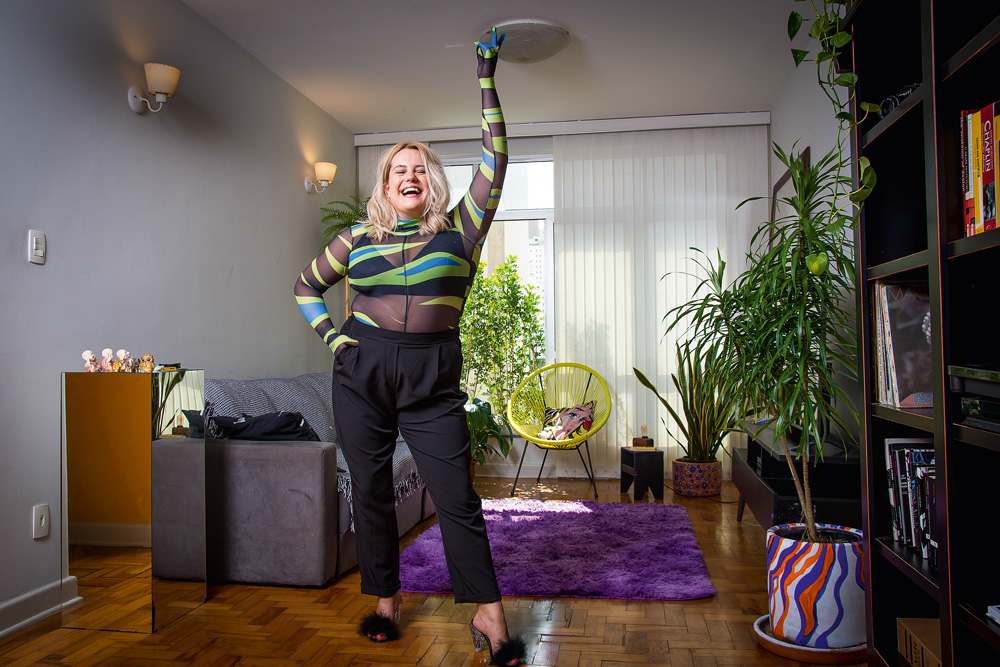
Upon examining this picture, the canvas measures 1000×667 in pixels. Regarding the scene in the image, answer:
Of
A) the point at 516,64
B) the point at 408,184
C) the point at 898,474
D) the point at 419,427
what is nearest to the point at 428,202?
the point at 408,184

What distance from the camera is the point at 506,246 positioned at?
17.5 feet

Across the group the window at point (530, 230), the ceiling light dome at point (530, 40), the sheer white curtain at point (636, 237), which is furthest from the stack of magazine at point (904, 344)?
the window at point (530, 230)

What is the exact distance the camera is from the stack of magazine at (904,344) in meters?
1.68

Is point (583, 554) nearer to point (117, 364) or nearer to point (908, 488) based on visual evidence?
point (908, 488)

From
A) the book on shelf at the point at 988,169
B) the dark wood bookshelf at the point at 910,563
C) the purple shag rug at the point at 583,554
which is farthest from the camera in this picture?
the purple shag rug at the point at 583,554

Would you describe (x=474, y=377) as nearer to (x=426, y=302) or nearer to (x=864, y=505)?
(x=426, y=302)

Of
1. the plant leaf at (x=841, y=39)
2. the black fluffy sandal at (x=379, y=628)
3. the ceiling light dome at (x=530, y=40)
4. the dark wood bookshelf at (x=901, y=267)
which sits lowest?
the black fluffy sandal at (x=379, y=628)

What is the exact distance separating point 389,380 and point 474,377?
3.16m

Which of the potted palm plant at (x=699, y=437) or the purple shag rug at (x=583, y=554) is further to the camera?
the potted palm plant at (x=699, y=437)

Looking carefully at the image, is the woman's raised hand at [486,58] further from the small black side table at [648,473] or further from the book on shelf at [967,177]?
the small black side table at [648,473]

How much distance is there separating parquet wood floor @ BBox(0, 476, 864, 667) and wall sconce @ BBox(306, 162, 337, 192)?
2744 millimetres

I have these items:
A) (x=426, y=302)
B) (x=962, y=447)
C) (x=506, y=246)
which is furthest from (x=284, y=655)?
(x=506, y=246)

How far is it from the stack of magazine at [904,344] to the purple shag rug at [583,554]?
3.73 ft

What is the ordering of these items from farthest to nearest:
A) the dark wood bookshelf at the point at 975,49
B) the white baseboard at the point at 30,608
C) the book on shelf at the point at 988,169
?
the white baseboard at the point at 30,608 < the book on shelf at the point at 988,169 < the dark wood bookshelf at the point at 975,49
